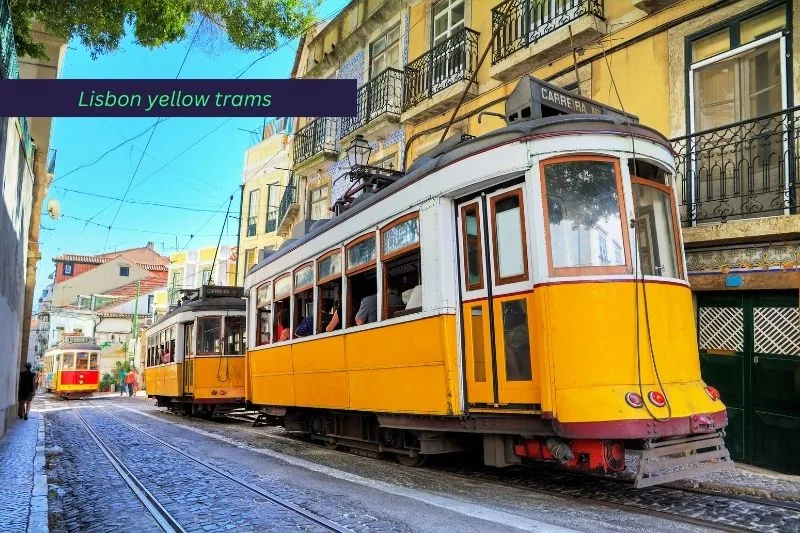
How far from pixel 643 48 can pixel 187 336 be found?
12543 mm

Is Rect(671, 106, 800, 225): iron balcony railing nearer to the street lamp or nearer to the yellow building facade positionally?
the street lamp

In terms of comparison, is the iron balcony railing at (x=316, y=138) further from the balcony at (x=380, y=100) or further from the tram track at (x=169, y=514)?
the tram track at (x=169, y=514)

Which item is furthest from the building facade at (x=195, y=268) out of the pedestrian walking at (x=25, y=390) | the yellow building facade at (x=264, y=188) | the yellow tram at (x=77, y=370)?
the pedestrian walking at (x=25, y=390)

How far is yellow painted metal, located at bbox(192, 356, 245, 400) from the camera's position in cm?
1603

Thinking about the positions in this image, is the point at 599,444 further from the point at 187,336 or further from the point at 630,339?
the point at 187,336

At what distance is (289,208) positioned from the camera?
21.8m

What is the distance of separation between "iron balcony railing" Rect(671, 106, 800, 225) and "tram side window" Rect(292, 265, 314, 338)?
196 inches

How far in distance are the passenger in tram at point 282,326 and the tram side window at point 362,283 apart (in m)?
2.45

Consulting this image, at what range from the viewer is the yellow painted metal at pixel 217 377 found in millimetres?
16031

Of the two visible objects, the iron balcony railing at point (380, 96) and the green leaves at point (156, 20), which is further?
the iron balcony railing at point (380, 96)

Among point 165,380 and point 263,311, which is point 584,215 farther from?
point 165,380

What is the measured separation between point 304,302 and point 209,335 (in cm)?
756

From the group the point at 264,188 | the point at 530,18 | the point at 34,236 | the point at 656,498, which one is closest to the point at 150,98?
the point at 656,498

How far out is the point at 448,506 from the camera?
5324 millimetres
